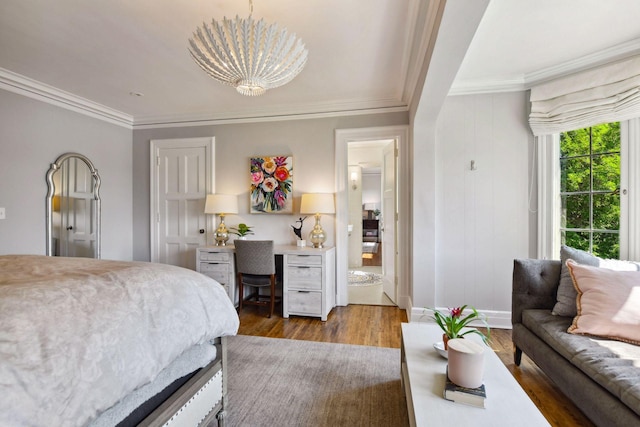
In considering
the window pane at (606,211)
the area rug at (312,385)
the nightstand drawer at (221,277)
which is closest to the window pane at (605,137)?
the window pane at (606,211)

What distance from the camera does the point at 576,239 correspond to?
263cm

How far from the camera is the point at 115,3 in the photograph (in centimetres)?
188

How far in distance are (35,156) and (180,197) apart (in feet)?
4.83

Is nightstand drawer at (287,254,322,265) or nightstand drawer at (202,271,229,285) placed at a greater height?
nightstand drawer at (287,254,322,265)

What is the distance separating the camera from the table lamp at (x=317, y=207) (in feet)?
10.9

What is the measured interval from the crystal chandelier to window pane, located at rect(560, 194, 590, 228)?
2694 mm

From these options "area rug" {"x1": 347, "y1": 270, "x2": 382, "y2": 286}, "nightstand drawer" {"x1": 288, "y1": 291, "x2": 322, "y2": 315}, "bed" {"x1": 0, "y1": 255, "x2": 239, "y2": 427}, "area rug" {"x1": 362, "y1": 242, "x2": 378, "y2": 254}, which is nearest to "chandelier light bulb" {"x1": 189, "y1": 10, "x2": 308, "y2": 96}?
"bed" {"x1": 0, "y1": 255, "x2": 239, "y2": 427}

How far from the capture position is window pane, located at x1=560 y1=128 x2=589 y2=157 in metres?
→ 2.58

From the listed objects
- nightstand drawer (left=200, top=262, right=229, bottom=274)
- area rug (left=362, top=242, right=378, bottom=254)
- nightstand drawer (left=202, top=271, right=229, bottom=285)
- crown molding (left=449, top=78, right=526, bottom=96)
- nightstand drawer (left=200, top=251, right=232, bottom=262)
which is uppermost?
crown molding (left=449, top=78, right=526, bottom=96)

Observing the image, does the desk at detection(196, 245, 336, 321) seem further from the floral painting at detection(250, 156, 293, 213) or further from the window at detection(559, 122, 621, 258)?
the window at detection(559, 122, 621, 258)

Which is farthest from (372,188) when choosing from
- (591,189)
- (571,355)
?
(571,355)

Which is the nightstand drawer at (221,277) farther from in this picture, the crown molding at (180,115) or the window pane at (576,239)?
the window pane at (576,239)

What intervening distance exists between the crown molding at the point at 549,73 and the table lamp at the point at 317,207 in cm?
169

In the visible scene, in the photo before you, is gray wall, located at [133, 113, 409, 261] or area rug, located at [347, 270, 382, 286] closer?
gray wall, located at [133, 113, 409, 261]
